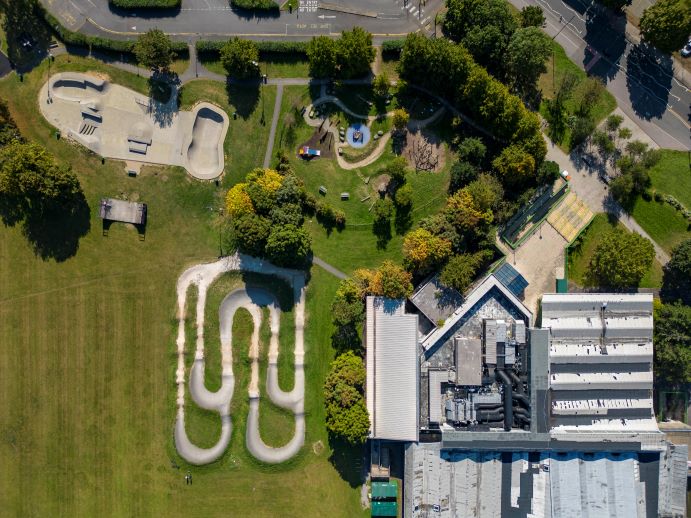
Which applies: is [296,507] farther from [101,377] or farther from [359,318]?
[101,377]

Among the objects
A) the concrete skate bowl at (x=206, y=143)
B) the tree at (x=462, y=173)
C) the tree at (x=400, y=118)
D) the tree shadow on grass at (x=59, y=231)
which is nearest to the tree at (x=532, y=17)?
the tree at (x=400, y=118)

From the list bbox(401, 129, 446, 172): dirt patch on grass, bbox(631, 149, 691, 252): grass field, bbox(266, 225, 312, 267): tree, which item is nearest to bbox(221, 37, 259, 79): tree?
bbox(266, 225, 312, 267): tree

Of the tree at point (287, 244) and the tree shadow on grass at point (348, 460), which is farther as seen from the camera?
the tree shadow on grass at point (348, 460)

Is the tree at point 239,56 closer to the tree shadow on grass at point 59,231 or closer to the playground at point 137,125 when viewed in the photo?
the playground at point 137,125

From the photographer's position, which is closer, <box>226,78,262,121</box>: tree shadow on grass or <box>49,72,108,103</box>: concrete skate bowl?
<box>49,72,108,103</box>: concrete skate bowl

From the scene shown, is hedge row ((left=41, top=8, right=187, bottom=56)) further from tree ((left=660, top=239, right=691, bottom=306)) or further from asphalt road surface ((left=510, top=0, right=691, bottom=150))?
tree ((left=660, top=239, right=691, bottom=306))

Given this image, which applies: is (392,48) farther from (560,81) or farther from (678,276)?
(678,276)
